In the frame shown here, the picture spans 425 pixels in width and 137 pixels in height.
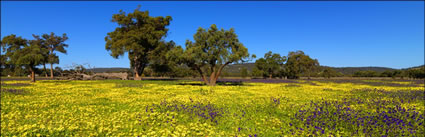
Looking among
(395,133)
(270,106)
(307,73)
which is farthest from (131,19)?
(307,73)

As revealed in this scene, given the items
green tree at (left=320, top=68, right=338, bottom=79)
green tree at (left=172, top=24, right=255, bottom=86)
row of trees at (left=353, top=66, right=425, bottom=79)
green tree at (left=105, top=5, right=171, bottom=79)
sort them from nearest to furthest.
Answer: green tree at (left=172, top=24, right=255, bottom=86) < green tree at (left=105, top=5, right=171, bottom=79) < row of trees at (left=353, top=66, right=425, bottom=79) < green tree at (left=320, top=68, right=338, bottom=79)

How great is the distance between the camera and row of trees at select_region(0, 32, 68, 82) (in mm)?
32531

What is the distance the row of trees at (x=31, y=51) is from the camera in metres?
32.5

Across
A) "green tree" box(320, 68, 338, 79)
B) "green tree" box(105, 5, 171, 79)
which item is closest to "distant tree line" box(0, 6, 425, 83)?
"green tree" box(105, 5, 171, 79)

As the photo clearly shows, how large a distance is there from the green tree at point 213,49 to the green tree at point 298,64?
72.2 m

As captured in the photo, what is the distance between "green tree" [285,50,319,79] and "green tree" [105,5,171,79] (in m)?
63.4

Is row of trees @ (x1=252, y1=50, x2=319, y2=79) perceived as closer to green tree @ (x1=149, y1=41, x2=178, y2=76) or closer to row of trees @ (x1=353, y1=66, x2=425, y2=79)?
row of trees @ (x1=353, y1=66, x2=425, y2=79)

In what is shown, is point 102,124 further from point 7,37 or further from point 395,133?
point 7,37

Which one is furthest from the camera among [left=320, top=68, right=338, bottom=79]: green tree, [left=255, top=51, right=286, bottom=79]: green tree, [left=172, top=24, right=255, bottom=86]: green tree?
[left=320, top=68, right=338, bottom=79]: green tree

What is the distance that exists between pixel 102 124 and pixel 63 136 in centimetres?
119

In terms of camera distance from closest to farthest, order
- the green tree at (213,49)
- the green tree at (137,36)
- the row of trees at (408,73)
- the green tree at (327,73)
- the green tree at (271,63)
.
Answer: the green tree at (213,49), the green tree at (137,36), the row of trees at (408,73), the green tree at (271,63), the green tree at (327,73)

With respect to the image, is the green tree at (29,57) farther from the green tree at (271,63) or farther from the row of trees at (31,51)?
the green tree at (271,63)

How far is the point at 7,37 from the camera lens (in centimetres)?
5900

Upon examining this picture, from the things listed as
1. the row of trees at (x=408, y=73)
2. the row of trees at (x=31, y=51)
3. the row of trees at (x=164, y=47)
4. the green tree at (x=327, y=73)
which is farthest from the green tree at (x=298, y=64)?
the row of trees at (x=31, y=51)
